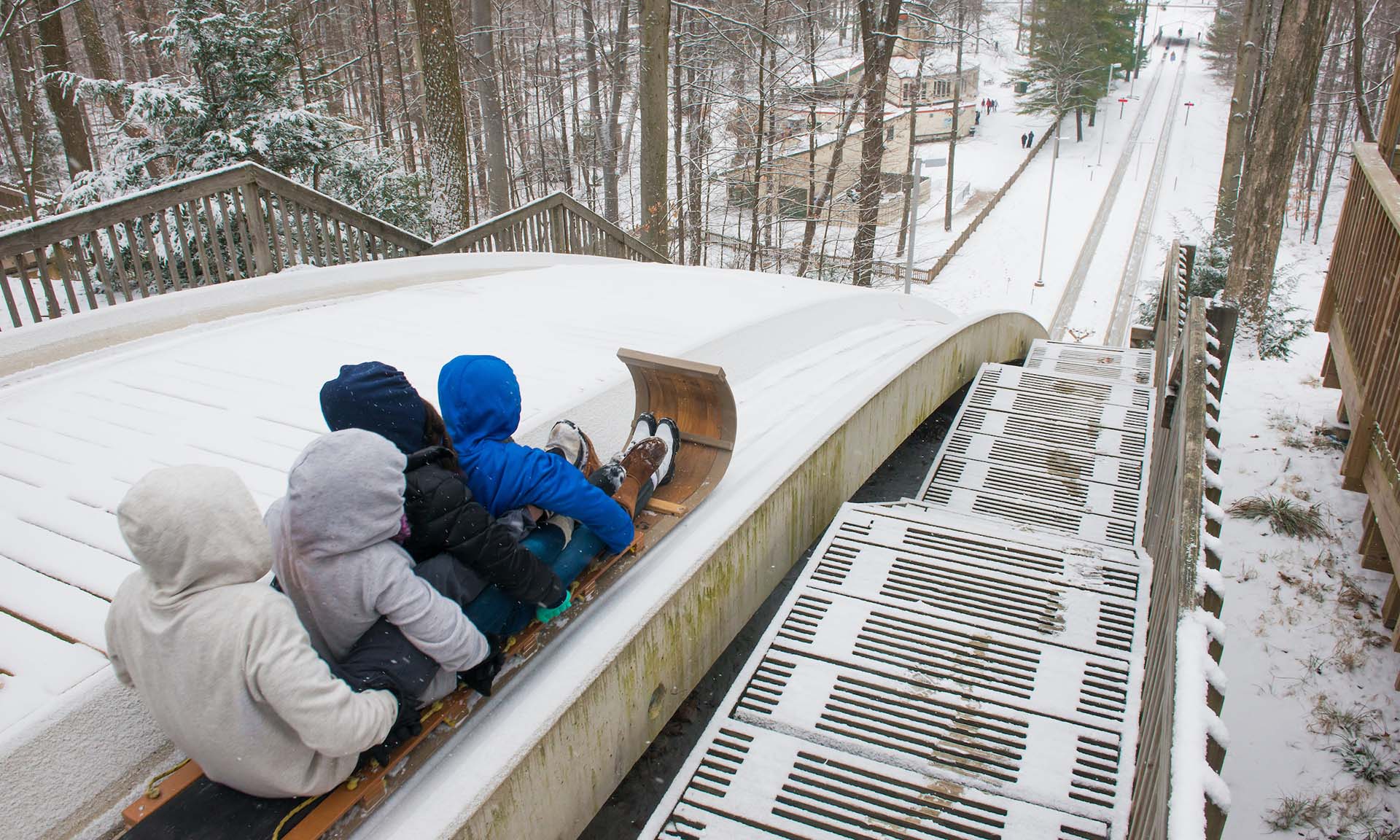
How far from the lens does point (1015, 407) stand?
6.21m

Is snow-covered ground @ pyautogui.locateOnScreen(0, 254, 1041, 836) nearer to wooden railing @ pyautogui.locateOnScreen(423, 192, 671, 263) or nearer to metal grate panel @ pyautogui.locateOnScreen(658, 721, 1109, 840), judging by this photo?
metal grate panel @ pyautogui.locateOnScreen(658, 721, 1109, 840)

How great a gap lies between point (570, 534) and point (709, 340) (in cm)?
251

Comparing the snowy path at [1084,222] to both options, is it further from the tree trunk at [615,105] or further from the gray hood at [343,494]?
the gray hood at [343,494]

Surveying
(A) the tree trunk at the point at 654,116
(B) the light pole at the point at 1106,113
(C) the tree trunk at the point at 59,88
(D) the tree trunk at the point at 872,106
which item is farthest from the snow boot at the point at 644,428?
(B) the light pole at the point at 1106,113

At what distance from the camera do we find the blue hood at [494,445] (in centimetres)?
292

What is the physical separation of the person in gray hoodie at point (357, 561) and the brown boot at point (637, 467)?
1.16 meters

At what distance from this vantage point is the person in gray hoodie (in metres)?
2.18

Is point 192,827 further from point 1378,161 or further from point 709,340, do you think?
point 1378,161

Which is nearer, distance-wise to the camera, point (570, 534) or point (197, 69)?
point (570, 534)

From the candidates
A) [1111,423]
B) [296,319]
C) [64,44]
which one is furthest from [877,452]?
[64,44]

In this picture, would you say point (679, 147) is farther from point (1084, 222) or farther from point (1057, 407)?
point (1084, 222)

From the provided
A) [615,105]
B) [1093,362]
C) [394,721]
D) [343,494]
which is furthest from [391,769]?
[615,105]

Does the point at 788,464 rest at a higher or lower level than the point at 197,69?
lower

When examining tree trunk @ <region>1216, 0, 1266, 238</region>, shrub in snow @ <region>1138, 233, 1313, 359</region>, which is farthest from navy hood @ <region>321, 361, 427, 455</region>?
tree trunk @ <region>1216, 0, 1266, 238</region>
